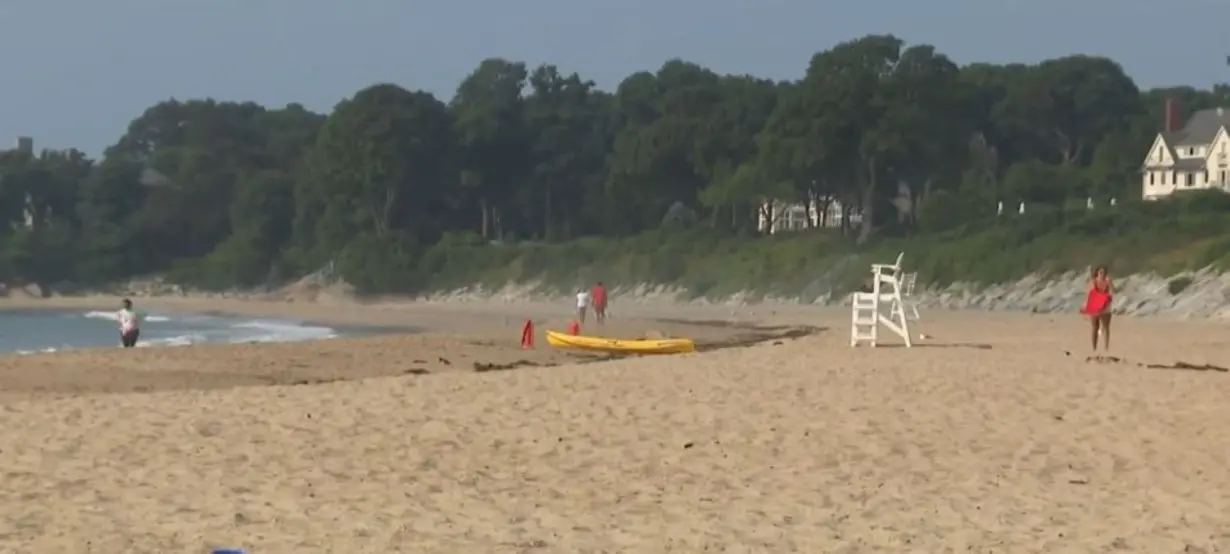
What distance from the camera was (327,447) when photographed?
35.1 feet

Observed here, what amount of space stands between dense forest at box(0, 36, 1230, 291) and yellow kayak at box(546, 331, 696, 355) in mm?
40318

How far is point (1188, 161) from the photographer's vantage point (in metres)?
73.9

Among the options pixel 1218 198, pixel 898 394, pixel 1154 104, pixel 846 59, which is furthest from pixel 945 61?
pixel 898 394

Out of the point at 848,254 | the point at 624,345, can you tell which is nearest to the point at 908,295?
the point at 624,345

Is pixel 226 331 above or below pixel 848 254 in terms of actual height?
below

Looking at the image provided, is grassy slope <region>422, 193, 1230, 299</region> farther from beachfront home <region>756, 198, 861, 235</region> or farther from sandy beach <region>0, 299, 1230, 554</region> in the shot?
sandy beach <region>0, 299, 1230, 554</region>

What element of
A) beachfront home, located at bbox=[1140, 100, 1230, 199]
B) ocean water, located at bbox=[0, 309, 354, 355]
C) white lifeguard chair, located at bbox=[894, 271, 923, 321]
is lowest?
ocean water, located at bbox=[0, 309, 354, 355]

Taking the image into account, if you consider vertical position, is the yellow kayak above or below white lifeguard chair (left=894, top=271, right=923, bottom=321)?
below

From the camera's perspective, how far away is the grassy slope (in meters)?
48.2

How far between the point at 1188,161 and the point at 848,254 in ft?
66.9

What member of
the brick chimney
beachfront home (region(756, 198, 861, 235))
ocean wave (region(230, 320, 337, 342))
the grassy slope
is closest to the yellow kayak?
ocean wave (region(230, 320, 337, 342))

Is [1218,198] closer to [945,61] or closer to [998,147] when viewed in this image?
[945,61]

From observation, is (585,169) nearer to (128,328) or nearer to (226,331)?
(226,331)

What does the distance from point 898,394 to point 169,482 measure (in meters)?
6.96
